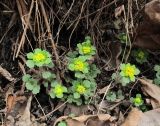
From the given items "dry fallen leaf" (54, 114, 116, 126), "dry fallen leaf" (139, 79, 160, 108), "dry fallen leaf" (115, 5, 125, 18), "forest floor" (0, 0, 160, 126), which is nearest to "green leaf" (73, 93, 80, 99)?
"forest floor" (0, 0, 160, 126)

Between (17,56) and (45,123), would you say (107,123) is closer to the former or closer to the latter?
(45,123)

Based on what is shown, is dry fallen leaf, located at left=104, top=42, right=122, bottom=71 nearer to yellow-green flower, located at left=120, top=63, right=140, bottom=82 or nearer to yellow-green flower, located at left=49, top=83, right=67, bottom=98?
yellow-green flower, located at left=120, top=63, right=140, bottom=82

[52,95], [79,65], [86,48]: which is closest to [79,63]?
[79,65]

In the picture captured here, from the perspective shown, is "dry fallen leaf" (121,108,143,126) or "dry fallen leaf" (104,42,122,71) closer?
"dry fallen leaf" (121,108,143,126)

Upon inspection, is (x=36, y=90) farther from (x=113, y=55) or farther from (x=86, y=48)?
(x=113, y=55)

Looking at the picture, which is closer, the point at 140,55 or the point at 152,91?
the point at 152,91

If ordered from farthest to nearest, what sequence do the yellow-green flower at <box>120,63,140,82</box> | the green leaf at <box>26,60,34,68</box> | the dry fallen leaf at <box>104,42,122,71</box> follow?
the dry fallen leaf at <box>104,42,122,71</box>, the yellow-green flower at <box>120,63,140,82</box>, the green leaf at <box>26,60,34,68</box>
